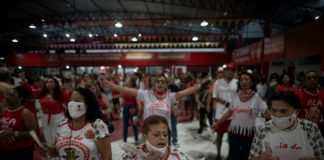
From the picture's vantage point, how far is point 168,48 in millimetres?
20859

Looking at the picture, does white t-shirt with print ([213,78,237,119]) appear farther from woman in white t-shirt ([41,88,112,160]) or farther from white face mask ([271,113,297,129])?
woman in white t-shirt ([41,88,112,160])

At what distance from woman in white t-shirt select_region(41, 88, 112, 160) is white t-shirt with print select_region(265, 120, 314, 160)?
4.30 feet

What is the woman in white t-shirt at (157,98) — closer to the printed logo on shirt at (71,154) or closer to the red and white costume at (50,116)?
the red and white costume at (50,116)

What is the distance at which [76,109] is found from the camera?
87.0 inches

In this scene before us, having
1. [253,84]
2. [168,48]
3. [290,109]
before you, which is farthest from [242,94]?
[168,48]

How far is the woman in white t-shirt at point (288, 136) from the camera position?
192cm

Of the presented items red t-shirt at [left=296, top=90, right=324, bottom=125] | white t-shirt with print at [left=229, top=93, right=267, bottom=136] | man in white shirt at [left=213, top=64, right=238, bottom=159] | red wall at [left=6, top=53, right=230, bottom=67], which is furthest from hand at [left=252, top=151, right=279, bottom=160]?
red wall at [left=6, top=53, right=230, bottom=67]

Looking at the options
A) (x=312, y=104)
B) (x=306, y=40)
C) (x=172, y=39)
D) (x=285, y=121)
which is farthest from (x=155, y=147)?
(x=172, y=39)

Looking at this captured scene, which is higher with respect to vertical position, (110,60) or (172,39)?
(172,39)

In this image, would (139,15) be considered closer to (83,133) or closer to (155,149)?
(83,133)

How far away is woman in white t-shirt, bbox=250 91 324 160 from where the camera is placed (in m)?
1.92

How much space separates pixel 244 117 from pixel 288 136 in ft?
4.52

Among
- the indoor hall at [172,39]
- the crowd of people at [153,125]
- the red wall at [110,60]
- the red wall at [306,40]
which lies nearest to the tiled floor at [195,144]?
the indoor hall at [172,39]

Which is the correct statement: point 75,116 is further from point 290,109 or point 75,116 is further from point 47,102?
point 47,102
